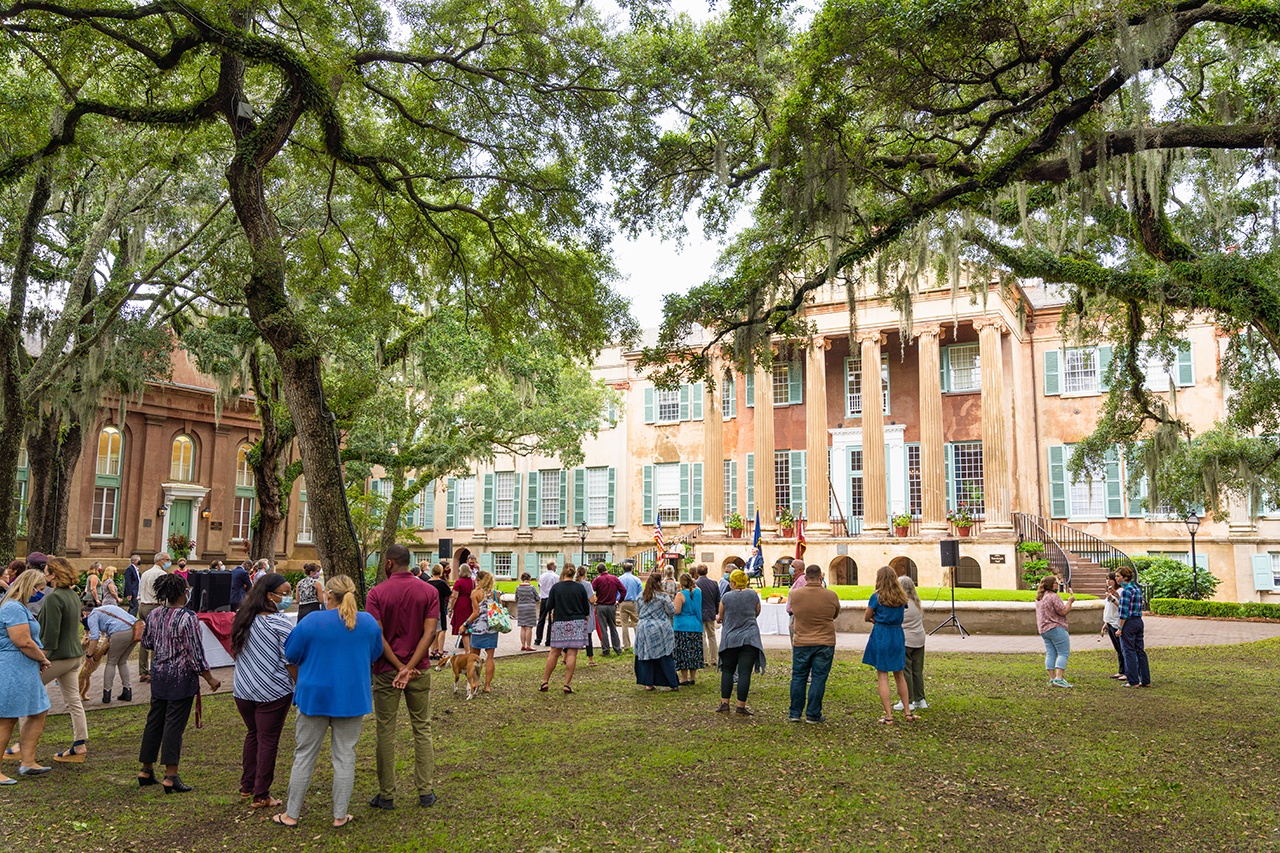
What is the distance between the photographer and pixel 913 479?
97.3ft

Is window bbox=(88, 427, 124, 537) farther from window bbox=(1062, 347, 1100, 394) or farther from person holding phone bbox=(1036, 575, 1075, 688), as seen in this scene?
window bbox=(1062, 347, 1100, 394)

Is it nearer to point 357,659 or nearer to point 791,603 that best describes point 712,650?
point 791,603

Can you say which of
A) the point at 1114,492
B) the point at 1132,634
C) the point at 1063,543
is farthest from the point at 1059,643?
the point at 1114,492

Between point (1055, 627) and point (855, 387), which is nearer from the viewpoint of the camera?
point (1055, 627)

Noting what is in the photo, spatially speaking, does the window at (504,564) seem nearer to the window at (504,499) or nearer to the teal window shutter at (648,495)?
the window at (504,499)

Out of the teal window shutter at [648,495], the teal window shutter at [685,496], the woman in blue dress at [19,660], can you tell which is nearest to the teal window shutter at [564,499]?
the teal window shutter at [648,495]

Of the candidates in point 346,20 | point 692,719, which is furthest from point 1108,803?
point 346,20

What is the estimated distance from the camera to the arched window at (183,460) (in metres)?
35.9

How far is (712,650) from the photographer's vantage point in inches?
542

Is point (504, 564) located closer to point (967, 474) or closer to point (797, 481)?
point (797, 481)

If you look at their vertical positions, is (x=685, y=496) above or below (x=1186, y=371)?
below

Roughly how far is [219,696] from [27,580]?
4826 millimetres

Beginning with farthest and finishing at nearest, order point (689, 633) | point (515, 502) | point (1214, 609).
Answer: point (515, 502)
point (1214, 609)
point (689, 633)

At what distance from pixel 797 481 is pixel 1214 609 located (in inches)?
486
